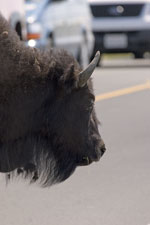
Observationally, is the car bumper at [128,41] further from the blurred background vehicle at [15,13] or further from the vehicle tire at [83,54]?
the blurred background vehicle at [15,13]

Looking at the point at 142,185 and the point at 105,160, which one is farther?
the point at 105,160

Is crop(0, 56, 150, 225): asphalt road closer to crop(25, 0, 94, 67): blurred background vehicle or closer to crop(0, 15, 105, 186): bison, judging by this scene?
crop(0, 15, 105, 186): bison

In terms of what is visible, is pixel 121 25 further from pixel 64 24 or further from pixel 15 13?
pixel 15 13

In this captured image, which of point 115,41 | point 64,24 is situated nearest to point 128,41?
point 115,41

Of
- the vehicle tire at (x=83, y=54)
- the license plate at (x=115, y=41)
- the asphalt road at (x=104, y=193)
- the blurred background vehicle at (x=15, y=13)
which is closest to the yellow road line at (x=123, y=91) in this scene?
the blurred background vehicle at (x=15, y=13)

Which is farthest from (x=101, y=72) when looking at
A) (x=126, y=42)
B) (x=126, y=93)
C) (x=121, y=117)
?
(x=121, y=117)

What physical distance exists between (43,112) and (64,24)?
40.3 feet

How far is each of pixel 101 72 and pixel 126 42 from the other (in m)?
1.56

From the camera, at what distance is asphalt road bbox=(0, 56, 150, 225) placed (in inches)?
287

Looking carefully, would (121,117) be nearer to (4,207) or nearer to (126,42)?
(4,207)

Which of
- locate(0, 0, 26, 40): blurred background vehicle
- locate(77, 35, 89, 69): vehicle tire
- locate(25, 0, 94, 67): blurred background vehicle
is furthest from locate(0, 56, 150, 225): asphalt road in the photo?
locate(77, 35, 89, 69): vehicle tire

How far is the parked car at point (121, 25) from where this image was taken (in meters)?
20.7

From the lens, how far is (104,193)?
26.8 ft

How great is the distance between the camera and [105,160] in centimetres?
972
